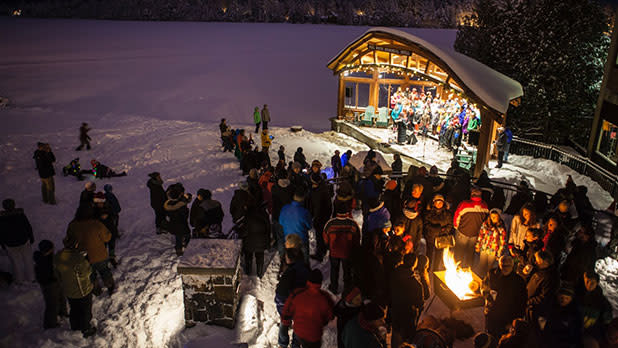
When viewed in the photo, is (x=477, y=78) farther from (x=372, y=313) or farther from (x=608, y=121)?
(x=372, y=313)

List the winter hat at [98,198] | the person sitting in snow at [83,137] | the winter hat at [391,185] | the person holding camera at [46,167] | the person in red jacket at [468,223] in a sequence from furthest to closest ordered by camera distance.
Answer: the person sitting in snow at [83,137]
the person holding camera at [46,167]
the winter hat at [391,185]
the winter hat at [98,198]
the person in red jacket at [468,223]

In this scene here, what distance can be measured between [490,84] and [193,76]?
3799 centimetres

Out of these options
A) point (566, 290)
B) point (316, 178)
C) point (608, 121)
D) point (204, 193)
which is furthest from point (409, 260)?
point (608, 121)

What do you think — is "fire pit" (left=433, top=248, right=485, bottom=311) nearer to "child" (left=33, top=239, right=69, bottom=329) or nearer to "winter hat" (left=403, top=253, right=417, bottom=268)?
"winter hat" (left=403, top=253, right=417, bottom=268)

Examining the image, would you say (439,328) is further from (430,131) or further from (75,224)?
(430,131)

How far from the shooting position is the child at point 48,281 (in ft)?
17.8

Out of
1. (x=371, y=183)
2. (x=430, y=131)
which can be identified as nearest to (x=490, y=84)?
(x=430, y=131)

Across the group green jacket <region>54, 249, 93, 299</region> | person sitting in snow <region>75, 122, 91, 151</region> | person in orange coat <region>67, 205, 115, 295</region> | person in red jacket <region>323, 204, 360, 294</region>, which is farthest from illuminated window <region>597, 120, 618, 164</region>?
person sitting in snow <region>75, 122, 91, 151</region>

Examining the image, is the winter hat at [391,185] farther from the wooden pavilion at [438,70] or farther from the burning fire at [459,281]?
the wooden pavilion at [438,70]

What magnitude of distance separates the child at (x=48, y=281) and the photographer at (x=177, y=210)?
6.34 feet

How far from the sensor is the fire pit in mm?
5816

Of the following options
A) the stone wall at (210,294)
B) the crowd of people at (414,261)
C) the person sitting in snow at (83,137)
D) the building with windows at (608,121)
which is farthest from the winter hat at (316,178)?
the building with windows at (608,121)

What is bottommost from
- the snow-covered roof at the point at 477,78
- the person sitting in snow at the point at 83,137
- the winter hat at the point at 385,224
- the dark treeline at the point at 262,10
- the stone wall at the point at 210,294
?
the person sitting in snow at the point at 83,137

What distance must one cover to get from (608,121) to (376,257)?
14.6 meters
